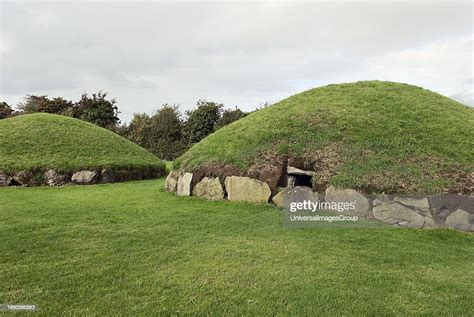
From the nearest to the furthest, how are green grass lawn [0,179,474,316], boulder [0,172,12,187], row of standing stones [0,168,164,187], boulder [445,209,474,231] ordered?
green grass lawn [0,179,474,316] → boulder [445,209,474,231] → boulder [0,172,12,187] → row of standing stones [0,168,164,187]

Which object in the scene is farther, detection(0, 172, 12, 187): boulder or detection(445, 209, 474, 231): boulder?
detection(0, 172, 12, 187): boulder

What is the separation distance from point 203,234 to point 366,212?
4.18 metres

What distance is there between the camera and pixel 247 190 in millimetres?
9812

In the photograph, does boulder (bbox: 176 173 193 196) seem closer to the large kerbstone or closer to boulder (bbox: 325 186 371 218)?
the large kerbstone

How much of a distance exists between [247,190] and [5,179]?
10.8m

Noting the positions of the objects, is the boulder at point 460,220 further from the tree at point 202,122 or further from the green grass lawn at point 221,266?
the tree at point 202,122

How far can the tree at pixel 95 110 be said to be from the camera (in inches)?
1482

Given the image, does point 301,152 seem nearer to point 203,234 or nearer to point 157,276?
point 203,234

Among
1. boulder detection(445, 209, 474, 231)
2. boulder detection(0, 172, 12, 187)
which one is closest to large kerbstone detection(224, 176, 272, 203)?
boulder detection(445, 209, 474, 231)

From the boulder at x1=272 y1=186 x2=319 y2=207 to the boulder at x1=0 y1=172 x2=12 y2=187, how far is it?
11.5m

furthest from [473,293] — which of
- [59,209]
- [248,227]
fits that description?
[59,209]

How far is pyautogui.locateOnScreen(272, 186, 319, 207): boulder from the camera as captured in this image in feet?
29.9

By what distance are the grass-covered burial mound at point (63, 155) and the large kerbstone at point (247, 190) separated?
25.5 feet

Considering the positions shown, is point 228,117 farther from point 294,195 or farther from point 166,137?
point 294,195
